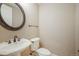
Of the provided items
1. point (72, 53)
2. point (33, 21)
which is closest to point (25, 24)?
point (33, 21)

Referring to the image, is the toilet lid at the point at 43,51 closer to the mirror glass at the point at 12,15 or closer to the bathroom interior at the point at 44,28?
the bathroom interior at the point at 44,28

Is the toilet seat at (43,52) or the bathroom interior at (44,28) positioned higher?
the bathroom interior at (44,28)

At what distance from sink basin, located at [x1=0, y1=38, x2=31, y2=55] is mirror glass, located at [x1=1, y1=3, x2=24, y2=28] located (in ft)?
0.73

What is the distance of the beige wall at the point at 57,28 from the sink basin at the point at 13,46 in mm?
222

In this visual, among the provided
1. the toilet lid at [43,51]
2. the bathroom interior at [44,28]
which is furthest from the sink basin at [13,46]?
the toilet lid at [43,51]

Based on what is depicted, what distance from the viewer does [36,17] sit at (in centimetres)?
151

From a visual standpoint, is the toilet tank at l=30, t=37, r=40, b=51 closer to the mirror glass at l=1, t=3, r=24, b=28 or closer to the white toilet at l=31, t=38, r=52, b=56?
the white toilet at l=31, t=38, r=52, b=56

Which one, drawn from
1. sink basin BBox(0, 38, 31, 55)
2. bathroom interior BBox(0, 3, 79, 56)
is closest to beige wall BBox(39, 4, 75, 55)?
bathroom interior BBox(0, 3, 79, 56)

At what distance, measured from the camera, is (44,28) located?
1524mm

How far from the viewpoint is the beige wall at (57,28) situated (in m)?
1.50

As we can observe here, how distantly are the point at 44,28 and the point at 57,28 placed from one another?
17 cm

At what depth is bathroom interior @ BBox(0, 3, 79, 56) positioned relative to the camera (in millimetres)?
1479

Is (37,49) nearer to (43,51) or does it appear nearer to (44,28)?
(43,51)

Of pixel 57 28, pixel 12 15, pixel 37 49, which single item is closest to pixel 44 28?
pixel 57 28
